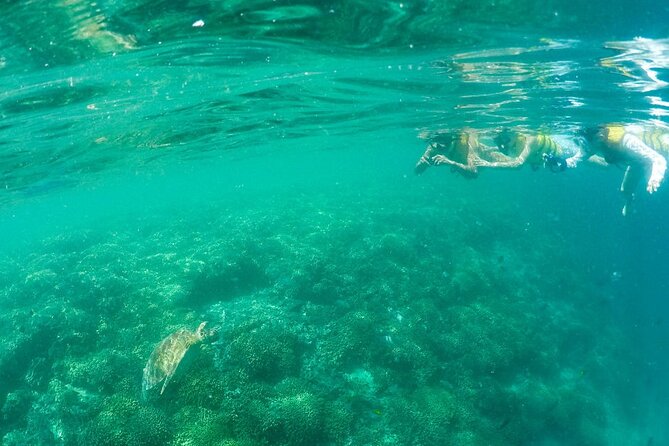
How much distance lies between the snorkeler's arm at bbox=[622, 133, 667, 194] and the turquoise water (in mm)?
2708

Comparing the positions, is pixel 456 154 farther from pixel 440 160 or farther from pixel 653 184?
pixel 653 184

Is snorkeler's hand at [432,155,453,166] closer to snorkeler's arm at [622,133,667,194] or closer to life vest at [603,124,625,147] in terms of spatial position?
life vest at [603,124,625,147]

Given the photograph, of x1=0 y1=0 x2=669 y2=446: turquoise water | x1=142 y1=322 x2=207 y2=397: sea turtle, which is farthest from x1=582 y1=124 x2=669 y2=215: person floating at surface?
x1=142 y1=322 x2=207 y2=397: sea turtle

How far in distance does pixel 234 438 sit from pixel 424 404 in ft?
20.6

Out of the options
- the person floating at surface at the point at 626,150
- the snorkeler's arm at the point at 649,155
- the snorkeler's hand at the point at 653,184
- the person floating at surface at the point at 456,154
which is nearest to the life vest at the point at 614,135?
the person floating at surface at the point at 626,150

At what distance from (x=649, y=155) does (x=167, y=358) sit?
46.6 feet

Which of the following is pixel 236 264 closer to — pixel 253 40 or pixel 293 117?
pixel 293 117

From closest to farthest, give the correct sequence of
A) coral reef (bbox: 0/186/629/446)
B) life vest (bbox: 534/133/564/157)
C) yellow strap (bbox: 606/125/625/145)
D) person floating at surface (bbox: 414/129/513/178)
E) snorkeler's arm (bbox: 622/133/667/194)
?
1. snorkeler's arm (bbox: 622/133/667/194)
2. yellow strap (bbox: 606/125/625/145)
3. coral reef (bbox: 0/186/629/446)
4. person floating at surface (bbox: 414/129/513/178)
5. life vest (bbox: 534/133/564/157)

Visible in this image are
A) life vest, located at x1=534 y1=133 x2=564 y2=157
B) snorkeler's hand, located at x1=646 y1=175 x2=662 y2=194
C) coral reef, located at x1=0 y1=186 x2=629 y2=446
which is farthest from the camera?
life vest, located at x1=534 y1=133 x2=564 y2=157

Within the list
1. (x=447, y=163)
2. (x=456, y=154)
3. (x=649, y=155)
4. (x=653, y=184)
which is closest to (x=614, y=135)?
(x=649, y=155)

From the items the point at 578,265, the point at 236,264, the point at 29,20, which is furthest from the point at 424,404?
the point at 578,265

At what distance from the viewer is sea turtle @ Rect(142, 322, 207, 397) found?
35.5ft

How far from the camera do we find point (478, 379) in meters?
14.5

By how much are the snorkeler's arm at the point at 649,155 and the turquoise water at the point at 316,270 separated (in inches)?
107
